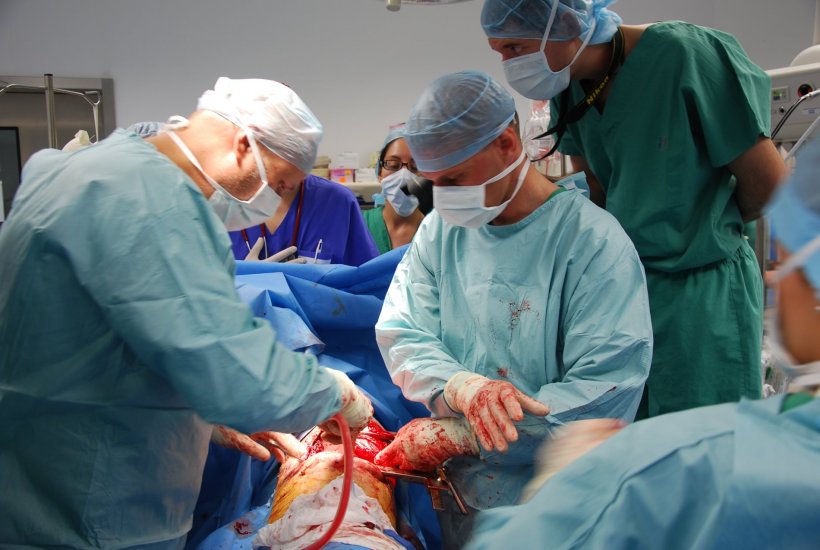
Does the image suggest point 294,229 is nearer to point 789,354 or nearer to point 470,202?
point 470,202

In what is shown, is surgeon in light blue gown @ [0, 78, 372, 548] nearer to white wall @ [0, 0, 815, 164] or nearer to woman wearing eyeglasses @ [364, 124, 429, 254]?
woman wearing eyeglasses @ [364, 124, 429, 254]

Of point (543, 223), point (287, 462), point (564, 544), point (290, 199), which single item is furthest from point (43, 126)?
point (564, 544)

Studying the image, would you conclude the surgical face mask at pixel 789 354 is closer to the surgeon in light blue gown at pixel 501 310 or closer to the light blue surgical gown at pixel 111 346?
the surgeon in light blue gown at pixel 501 310

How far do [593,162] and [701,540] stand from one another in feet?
5.04

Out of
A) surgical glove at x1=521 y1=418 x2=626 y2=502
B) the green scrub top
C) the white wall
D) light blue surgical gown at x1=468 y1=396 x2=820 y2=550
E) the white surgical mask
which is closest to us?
light blue surgical gown at x1=468 y1=396 x2=820 y2=550

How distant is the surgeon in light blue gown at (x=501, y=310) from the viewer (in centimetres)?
142

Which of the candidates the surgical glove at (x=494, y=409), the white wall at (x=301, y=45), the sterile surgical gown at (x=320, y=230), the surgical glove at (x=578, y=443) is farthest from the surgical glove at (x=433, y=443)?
the white wall at (x=301, y=45)

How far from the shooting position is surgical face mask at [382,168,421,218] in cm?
335

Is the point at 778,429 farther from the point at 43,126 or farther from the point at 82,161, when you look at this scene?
the point at 43,126

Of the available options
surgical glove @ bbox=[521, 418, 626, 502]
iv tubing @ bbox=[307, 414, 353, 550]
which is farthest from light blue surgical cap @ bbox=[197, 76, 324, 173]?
surgical glove @ bbox=[521, 418, 626, 502]

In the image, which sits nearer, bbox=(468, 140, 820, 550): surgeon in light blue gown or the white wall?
bbox=(468, 140, 820, 550): surgeon in light blue gown

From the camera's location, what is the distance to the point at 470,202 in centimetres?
164

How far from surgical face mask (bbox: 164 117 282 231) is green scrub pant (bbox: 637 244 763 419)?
1.08m

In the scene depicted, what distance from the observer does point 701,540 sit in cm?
63
